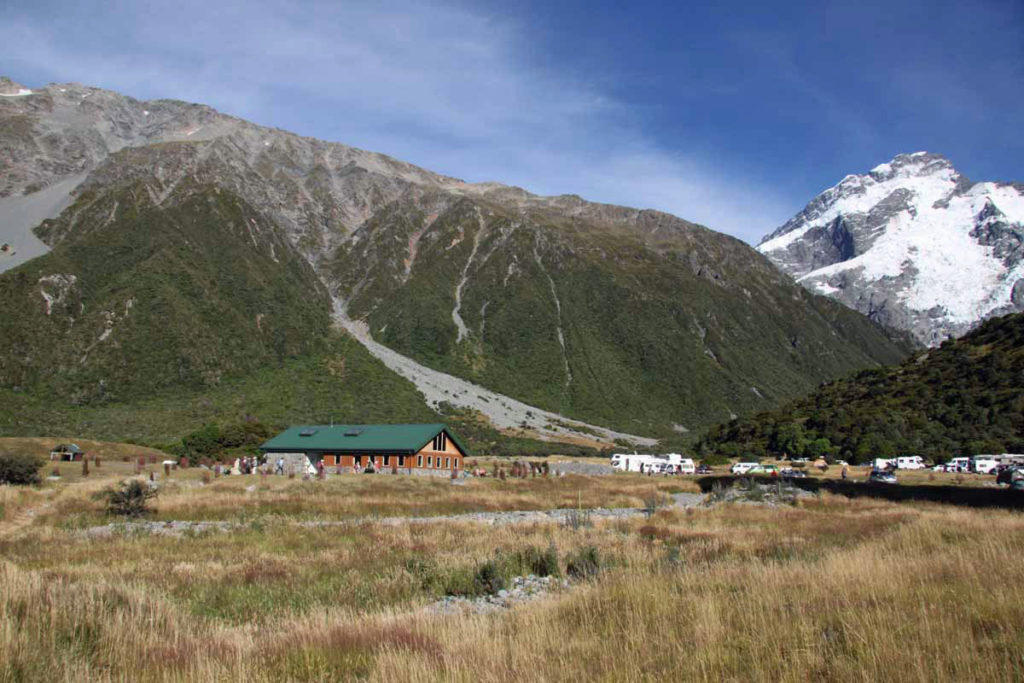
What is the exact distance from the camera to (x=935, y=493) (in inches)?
1174

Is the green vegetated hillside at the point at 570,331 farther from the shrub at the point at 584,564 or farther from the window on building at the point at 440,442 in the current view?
the shrub at the point at 584,564

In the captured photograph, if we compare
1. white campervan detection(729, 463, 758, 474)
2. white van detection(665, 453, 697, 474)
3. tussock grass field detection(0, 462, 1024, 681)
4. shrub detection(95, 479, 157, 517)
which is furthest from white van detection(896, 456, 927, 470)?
shrub detection(95, 479, 157, 517)

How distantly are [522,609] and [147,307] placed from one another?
119m

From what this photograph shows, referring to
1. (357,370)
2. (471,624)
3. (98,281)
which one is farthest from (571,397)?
(471,624)

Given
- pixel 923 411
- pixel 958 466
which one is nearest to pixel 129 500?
pixel 958 466

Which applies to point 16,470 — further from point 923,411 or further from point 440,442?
A: point 923,411

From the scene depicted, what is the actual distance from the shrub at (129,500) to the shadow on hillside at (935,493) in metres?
30.0

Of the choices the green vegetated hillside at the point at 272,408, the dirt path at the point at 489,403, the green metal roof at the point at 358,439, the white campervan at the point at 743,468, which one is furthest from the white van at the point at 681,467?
the dirt path at the point at 489,403

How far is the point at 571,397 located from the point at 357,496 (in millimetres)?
109881

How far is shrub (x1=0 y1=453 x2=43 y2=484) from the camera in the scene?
3284 centimetres

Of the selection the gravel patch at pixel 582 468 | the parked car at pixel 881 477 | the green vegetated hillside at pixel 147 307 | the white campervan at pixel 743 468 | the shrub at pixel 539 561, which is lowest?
the gravel patch at pixel 582 468

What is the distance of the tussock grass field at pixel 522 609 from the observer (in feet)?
18.2

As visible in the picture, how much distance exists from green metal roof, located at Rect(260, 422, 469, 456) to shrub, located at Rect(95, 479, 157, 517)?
28.7 metres

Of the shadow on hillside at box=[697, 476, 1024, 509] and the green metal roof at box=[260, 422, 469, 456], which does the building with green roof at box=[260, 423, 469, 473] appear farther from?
the shadow on hillside at box=[697, 476, 1024, 509]
